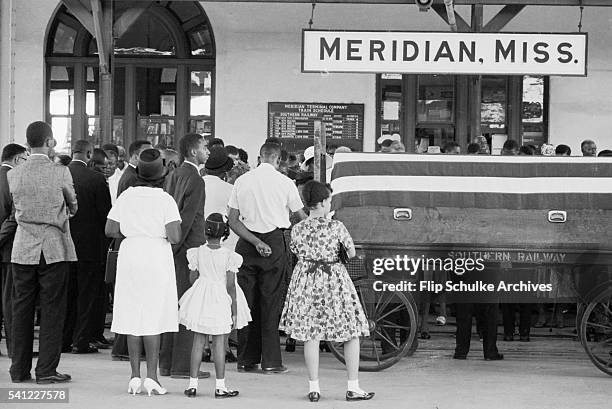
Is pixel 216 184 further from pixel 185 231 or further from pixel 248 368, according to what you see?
pixel 248 368

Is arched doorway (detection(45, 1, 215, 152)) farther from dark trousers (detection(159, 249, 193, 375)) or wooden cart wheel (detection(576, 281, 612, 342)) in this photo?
wooden cart wheel (detection(576, 281, 612, 342))

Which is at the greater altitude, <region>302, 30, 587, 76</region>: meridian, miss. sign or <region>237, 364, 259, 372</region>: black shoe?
<region>302, 30, 587, 76</region>: meridian, miss. sign

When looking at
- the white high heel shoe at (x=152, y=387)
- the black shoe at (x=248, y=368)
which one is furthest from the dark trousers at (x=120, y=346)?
the white high heel shoe at (x=152, y=387)

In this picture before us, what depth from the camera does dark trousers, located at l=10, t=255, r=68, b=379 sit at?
8656 mm

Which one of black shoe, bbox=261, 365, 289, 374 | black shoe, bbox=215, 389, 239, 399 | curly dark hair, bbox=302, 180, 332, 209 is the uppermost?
curly dark hair, bbox=302, 180, 332, 209

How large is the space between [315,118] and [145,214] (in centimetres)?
911

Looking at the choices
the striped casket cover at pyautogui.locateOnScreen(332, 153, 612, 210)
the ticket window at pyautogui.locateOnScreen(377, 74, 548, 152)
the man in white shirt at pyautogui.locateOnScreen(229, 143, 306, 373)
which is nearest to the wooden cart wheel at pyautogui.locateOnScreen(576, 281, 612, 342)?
the striped casket cover at pyautogui.locateOnScreen(332, 153, 612, 210)

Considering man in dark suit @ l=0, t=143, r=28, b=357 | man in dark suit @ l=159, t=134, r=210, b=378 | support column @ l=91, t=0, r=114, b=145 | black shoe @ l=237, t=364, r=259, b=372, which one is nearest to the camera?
man in dark suit @ l=0, t=143, r=28, b=357

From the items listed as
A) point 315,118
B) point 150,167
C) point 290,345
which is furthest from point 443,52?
point 315,118

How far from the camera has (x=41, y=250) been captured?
8609 mm

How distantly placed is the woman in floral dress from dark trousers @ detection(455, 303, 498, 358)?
2.03 m

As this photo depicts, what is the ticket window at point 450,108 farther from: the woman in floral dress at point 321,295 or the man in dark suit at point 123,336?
the woman in floral dress at point 321,295

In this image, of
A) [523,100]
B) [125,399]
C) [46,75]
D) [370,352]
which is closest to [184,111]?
[46,75]

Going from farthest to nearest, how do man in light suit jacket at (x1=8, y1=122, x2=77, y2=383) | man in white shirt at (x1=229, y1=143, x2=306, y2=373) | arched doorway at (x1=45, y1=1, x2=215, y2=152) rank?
arched doorway at (x1=45, y1=1, x2=215, y2=152)
man in white shirt at (x1=229, y1=143, x2=306, y2=373)
man in light suit jacket at (x1=8, y1=122, x2=77, y2=383)
